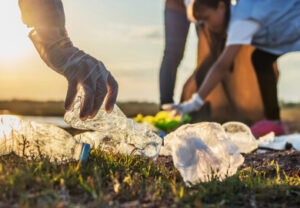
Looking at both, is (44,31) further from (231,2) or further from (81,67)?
(231,2)

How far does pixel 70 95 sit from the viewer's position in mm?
2232

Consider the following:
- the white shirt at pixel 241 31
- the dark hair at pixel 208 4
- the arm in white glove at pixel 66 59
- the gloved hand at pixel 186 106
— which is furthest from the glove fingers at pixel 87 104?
the dark hair at pixel 208 4

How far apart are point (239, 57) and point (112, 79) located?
15.2ft

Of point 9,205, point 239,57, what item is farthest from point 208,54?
point 9,205

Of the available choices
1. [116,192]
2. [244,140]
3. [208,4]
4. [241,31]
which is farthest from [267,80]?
[116,192]

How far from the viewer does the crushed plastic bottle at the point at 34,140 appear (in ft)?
7.06

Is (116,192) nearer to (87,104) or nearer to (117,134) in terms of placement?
(87,104)

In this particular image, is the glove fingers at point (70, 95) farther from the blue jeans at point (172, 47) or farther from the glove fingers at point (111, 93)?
the blue jeans at point (172, 47)

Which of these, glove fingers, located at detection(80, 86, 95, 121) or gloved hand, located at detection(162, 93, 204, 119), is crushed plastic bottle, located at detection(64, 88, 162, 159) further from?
gloved hand, located at detection(162, 93, 204, 119)

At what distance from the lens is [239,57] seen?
21.2 ft

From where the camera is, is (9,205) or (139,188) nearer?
(9,205)

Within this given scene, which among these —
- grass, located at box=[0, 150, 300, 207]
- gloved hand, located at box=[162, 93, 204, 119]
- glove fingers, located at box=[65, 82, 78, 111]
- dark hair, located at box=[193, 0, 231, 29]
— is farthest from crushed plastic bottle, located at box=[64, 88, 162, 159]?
dark hair, located at box=[193, 0, 231, 29]

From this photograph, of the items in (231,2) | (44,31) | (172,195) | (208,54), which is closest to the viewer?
(172,195)

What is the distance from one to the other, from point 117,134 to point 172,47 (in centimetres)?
433
